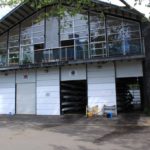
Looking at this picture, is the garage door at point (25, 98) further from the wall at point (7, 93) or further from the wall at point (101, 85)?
the wall at point (101, 85)

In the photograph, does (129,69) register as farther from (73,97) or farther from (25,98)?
(25,98)

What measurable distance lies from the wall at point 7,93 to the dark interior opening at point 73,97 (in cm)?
431

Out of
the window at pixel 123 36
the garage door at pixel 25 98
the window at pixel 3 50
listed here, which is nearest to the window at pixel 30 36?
the window at pixel 3 50

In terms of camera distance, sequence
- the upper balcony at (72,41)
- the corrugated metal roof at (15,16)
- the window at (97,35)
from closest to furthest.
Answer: the upper balcony at (72,41) < the window at (97,35) < the corrugated metal roof at (15,16)

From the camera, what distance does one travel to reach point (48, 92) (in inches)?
978

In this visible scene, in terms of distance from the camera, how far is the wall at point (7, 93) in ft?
86.7

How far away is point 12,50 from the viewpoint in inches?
1072

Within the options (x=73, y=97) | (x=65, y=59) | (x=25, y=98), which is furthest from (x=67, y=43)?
(x=25, y=98)

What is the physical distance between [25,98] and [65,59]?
483cm

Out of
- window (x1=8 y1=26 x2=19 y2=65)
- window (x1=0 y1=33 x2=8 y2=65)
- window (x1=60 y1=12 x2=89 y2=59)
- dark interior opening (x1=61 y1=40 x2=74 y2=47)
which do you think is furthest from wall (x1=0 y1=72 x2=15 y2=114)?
window (x1=60 y1=12 x2=89 y2=59)

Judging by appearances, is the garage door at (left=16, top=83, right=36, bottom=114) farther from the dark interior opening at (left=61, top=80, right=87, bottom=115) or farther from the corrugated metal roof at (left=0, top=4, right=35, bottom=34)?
the corrugated metal roof at (left=0, top=4, right=35, bottom=34)

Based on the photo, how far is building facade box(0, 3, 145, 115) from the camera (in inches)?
897

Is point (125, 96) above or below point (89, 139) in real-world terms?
above

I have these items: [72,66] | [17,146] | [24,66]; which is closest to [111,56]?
[72,66]
